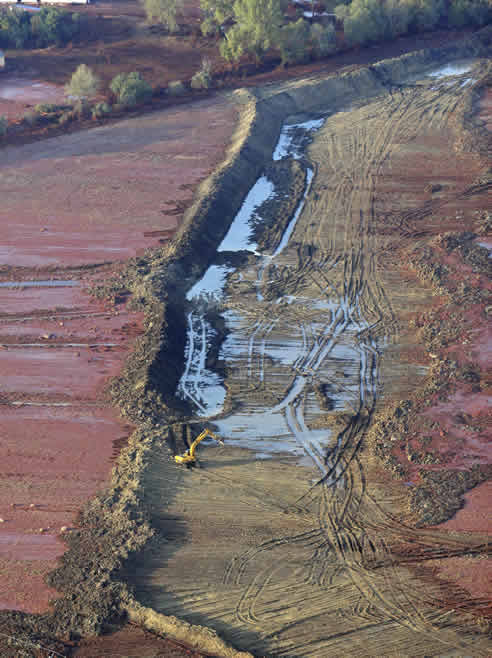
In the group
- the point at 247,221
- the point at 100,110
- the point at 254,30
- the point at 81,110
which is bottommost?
the point at 247,221

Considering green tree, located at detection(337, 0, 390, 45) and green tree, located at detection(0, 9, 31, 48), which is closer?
green tree, located at detection(337, 0, 390, 45)

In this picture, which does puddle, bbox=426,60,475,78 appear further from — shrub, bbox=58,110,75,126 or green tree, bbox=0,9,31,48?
green tree, bbox=0,9,31,48

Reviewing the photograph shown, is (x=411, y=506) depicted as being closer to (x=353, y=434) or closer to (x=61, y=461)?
(x=353, y=434)

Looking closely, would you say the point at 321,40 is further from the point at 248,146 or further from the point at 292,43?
the point at 248,146

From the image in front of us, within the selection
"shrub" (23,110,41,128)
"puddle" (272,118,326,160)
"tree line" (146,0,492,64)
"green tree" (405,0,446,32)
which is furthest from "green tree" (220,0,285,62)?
"shrub" (23,110,41,128)

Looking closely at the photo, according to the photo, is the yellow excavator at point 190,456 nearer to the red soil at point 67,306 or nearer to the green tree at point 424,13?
the red soil at point 67,306

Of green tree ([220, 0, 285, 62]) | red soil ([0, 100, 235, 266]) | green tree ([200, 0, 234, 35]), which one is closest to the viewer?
red soil ([0, 100, 235, 266])

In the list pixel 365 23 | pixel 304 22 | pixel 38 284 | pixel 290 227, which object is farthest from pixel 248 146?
pixel 365 23
